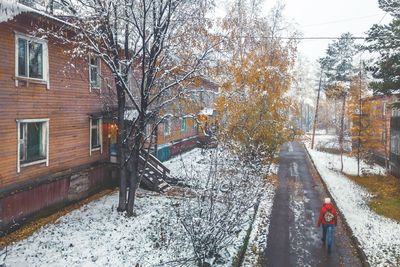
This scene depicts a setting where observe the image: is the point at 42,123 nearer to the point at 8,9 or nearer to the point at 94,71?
the point at 94,71

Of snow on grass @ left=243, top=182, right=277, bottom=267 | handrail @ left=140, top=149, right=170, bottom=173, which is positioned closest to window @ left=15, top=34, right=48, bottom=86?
handrail @ left=140, top=149, right=170, bottom=173

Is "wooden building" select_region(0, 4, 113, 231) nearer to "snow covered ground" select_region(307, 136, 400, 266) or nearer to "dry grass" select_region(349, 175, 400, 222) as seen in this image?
"snow covered ground" select_region(307, 136, 400, 266)

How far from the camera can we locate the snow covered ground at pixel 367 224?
1073cm

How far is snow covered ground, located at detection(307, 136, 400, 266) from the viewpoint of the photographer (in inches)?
422

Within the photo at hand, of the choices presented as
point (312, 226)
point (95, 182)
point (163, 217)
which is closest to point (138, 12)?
point (163, 217)

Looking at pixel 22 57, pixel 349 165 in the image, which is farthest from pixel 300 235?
pixel 349 165

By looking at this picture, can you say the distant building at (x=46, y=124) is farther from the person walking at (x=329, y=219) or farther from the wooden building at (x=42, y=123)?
the person walking at (x=329, y=219)

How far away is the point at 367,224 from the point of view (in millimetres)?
13609

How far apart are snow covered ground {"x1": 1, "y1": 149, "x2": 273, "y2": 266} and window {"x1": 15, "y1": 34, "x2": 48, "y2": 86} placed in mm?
5632

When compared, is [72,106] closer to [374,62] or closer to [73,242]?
[73,242]

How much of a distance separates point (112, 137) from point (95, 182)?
3107mm

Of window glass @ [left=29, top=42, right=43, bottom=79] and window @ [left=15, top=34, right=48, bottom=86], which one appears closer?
window @ [left=15, top=34, right=48, bottom=86]

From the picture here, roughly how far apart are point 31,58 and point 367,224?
1470cm

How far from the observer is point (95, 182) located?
16.8 metres
